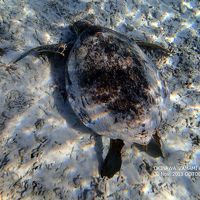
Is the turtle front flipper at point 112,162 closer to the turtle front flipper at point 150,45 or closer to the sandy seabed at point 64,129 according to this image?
Answer: the sandy seabed at point 64,129

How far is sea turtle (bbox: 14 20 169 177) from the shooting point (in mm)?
2842

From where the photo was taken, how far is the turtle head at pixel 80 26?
385cm

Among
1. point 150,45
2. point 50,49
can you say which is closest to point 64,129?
point 50,49

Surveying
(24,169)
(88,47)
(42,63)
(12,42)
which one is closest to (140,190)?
(24,169)

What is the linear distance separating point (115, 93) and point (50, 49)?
51.6 inches

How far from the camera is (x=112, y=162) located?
113 inches

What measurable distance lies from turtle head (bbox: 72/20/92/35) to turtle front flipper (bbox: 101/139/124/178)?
1.90m

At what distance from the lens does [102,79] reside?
2977 mm

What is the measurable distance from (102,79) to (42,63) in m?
1.09

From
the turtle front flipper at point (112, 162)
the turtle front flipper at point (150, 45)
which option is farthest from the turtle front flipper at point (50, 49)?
the turtle front flipper at point (112, 162)

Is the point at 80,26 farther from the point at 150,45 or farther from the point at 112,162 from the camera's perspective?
the point at 112,162

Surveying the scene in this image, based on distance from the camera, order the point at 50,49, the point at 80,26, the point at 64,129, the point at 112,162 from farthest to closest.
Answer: the point at 80,26, the point at 50,49, the point at 64,129, the point at 112,162

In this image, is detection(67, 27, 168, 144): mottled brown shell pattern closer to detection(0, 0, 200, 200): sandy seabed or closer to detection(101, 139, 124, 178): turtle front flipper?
detection(101, 139, 124, 178): turtle front flipper

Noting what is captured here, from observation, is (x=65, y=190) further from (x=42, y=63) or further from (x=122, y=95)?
(x=42, y=63)
